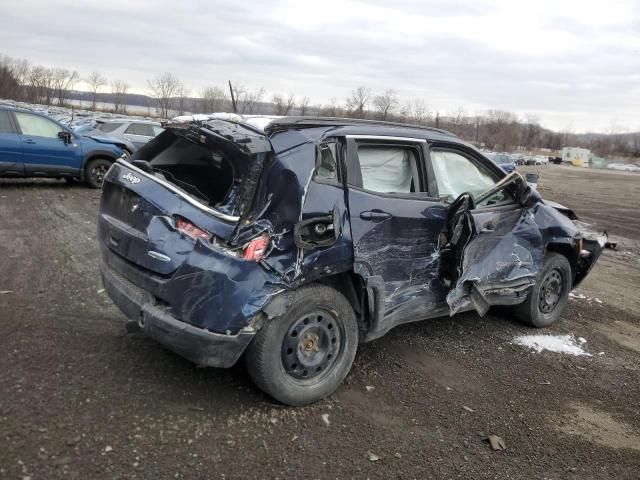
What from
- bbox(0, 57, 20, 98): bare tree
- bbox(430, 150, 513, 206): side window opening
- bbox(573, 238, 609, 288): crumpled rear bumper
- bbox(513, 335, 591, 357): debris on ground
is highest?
bbox(0, 57, 20, 98): bare tree

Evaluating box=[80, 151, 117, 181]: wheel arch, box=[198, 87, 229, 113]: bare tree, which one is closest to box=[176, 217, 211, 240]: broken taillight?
box=[80, 151, 117, 181]: wheel arch

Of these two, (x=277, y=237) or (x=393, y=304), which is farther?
(x=393, y=304)

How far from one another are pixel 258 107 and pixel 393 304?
6467cm

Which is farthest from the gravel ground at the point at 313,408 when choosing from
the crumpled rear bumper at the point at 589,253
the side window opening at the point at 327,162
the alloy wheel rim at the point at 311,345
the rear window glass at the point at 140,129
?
the rear window glass at the point at 140,129


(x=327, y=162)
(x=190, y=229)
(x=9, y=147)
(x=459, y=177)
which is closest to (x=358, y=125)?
(x=327, y=162)

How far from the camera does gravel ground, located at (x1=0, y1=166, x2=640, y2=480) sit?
283 centimetres

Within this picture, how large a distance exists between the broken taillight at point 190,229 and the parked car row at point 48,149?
782 cm

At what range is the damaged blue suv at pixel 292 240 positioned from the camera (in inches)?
119

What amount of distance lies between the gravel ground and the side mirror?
6581mm

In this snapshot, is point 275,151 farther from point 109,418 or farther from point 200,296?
point 109,418

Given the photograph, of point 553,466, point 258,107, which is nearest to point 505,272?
point 553,466

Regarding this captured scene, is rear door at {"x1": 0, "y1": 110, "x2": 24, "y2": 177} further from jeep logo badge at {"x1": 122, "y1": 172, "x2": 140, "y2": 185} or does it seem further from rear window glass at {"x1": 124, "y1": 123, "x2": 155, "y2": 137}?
jeep logo badge at {"x1": 122, "y1": 172, "x2": 140, "y2": 185}

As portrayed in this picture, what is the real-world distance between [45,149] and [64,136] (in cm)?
49

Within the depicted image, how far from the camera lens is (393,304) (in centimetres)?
380
